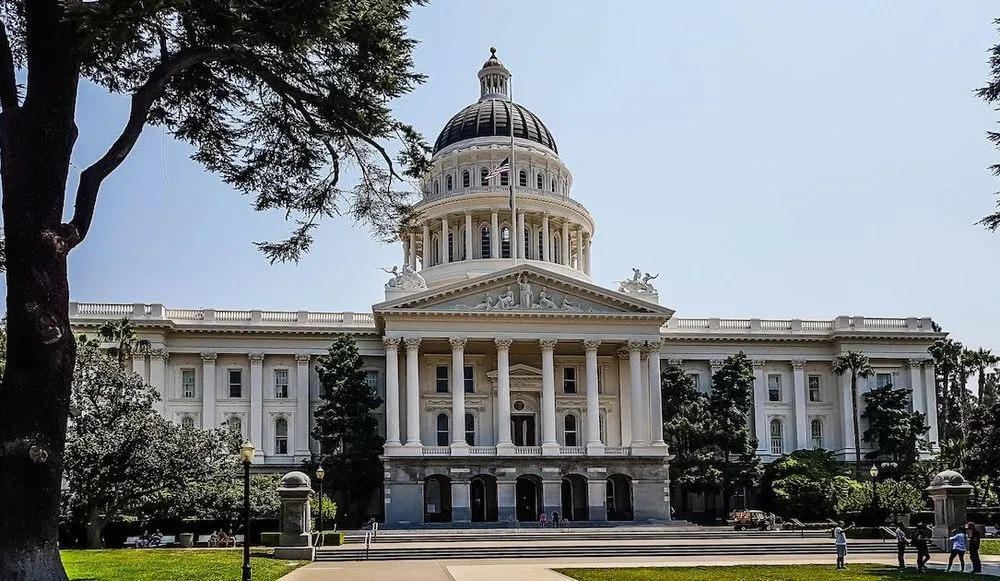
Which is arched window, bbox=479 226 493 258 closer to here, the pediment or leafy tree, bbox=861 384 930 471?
the pediment

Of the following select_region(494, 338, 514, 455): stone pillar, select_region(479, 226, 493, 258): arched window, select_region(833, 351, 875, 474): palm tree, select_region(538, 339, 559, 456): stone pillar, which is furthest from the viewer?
select_region(479, 226, 493, 258): arched window

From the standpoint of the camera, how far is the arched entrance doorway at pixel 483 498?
71963 millimetres

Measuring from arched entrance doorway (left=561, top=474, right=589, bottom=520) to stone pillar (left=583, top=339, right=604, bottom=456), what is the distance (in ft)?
8.51

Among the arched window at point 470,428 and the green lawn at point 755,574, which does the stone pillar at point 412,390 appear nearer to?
the arched window at point 470,428

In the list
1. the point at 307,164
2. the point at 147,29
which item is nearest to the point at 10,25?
the point at 147,29

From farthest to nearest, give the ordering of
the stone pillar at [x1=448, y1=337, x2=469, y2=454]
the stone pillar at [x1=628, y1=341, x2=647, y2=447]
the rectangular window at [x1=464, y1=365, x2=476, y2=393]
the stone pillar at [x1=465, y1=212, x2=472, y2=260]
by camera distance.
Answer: the stone pillar at [x1=465, y1=212, x2=472, y2=260]
the rectangular window at [x1=464, y1=365, x2=476, y2=393]
the stone pillar at [x1=628, y1=341, x2=647, y2=447]
the stone pillar at [x1=448, y1=337, x2=469, y2=454]

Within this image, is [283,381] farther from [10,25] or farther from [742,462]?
[10,25]

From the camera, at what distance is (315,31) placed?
18.3 m

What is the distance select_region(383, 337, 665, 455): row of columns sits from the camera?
69.9 meters

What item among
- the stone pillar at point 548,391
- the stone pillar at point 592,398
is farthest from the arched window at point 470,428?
the stone pillar at point 592,398

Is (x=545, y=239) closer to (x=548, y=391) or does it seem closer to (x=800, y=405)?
(x=548, y=391)

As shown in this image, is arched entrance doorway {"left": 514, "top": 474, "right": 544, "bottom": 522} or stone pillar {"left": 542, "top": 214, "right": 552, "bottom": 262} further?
stone pillar {"left": 542, "top": 214, "right": 552, "bottom": 262}

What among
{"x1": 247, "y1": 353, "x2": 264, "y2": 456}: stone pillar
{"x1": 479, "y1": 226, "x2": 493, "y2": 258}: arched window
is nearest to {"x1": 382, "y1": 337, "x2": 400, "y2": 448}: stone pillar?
{"x1": 247, "y1": 353, "x2": 264, "y2": 456}: stone pillar

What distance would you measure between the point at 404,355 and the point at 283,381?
10.4m
